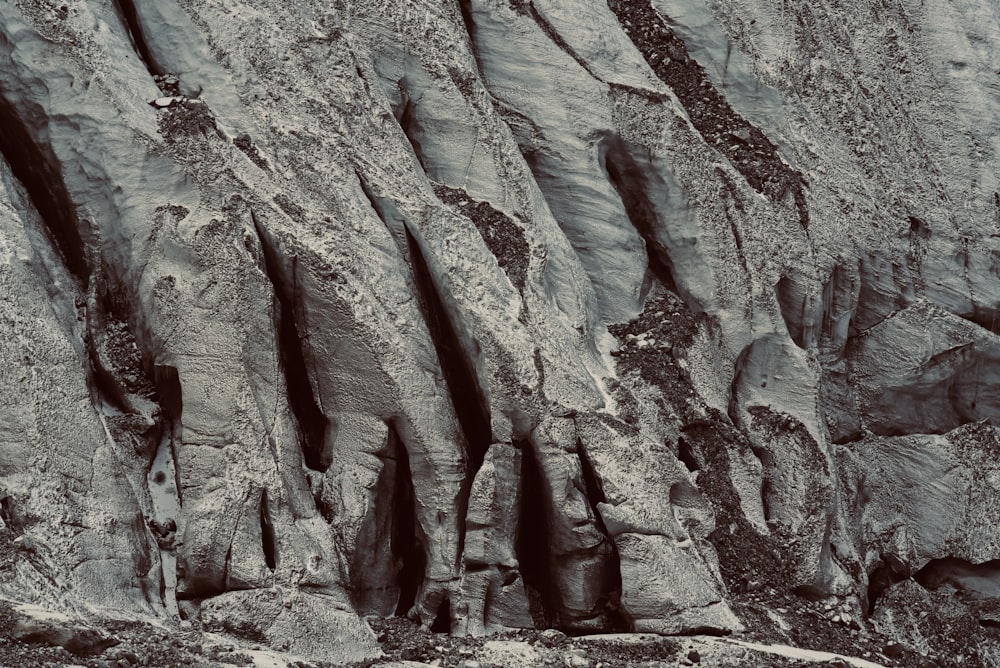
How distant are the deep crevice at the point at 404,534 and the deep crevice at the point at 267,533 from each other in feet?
3.42

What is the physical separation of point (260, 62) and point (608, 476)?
413cm

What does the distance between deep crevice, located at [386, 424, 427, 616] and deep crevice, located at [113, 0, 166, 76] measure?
3439 millimetres

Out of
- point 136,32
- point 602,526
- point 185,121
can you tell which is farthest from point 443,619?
point 136,32

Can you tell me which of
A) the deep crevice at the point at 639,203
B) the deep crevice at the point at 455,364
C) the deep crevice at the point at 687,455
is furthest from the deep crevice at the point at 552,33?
the deep crevice at the point at 687,455

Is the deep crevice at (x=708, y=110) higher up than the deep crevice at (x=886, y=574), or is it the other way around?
the deep crevice at (x=708, y=110)

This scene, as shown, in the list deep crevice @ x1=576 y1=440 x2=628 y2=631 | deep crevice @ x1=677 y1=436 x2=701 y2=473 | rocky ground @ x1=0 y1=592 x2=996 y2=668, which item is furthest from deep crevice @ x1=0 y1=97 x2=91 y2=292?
deep crevice @ x1=677 y1=436 x2=701 y2=473

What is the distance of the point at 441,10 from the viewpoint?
14461 millimetres

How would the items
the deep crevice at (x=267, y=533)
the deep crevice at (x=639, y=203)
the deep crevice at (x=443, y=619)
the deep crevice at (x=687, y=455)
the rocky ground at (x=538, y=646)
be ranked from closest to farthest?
the rocky ground at (x=538, y=646), the deep crevice at (x=267, y=533), the deep crevice at (x=443, y=619), the deep crevice at (x=687, y=455), the deep crevice at (x=639, y=203)

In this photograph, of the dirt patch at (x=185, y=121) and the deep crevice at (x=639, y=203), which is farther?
the deep crevice at (x=639, y=203)

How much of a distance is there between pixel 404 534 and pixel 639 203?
4.12 meters

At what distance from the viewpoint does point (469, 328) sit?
12570 mm

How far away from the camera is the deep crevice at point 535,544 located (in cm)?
1245

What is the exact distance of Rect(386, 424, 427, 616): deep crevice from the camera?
1224 centimetres

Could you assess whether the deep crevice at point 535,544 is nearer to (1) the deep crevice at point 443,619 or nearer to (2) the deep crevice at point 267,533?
(1) the deep crevice at point 443,619
